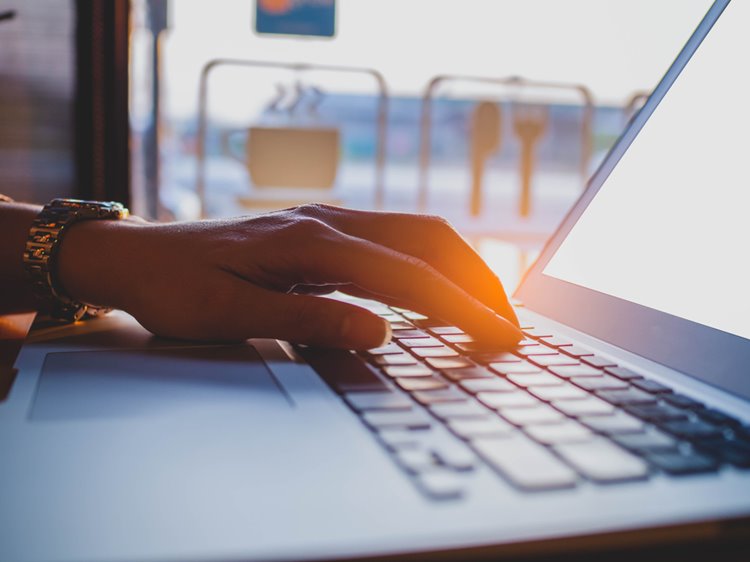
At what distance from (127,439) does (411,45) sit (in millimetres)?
3973

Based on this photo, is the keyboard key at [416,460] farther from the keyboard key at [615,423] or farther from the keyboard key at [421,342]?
the keyboard key at [421,342]

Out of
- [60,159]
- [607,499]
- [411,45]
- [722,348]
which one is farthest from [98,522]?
[411,45]

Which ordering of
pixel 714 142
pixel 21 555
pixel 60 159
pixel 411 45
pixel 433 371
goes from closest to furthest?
pixel 21 555 → pixel 433 371 → pixel 714 142 → pixel 60 159 → pixel 411 45

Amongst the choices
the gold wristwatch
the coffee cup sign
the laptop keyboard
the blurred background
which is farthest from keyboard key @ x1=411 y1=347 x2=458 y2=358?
the coffee cup sign

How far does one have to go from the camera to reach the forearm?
0.69m

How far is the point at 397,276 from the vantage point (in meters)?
0.58

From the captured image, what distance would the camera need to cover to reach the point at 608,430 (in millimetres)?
368

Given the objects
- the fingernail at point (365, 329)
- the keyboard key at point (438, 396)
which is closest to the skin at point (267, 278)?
the fingernail at point (365, 329)

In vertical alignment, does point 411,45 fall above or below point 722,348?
above

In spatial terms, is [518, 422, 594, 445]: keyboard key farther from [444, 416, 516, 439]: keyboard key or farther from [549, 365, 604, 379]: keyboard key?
[549, 365, 604, 379]: keyboard key

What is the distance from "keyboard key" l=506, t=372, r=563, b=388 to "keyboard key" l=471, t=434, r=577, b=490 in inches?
4.3

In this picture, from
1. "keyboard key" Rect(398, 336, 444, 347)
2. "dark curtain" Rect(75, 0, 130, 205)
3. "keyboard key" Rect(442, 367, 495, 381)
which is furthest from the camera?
"dark curtain" Rect(75, 0, 130, 205)

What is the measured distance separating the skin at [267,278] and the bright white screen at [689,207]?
0.12 meters

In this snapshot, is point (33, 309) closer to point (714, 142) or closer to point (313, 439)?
point (313, 439)
